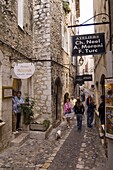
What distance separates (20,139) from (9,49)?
3095mm

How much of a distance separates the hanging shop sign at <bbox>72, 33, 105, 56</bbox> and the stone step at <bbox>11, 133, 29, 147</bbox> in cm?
345

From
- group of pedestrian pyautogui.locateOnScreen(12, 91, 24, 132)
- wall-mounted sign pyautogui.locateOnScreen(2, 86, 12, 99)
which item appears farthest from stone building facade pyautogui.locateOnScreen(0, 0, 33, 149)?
group of pedestrian pyautogui.locateOnScreen(12, 91, 24, 132)

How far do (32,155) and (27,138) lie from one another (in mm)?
2001

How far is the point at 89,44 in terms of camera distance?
5.15 metres

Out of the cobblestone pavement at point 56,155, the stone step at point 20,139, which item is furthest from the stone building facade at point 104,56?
the stone step at point 20,139

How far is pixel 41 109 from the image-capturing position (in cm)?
951

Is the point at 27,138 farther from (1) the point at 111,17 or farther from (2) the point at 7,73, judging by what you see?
(1) the point at 111,17

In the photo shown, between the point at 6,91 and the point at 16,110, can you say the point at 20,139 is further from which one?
the point at 6,91

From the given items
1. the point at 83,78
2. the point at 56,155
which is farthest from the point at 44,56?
the point at 83,78

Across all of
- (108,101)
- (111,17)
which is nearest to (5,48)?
(111,17)

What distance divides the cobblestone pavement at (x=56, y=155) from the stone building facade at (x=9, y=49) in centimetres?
74

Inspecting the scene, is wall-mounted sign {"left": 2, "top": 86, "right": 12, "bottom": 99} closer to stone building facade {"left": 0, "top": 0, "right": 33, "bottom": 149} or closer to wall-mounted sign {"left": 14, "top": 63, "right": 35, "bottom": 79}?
stone building facade {"left": 0, "top": 0, "right": 33, "bottom": 149}

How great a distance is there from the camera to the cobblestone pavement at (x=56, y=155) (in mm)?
4637

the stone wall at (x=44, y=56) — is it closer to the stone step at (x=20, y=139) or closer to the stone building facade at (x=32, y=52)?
the stone building facade at (x=32, y=52)
